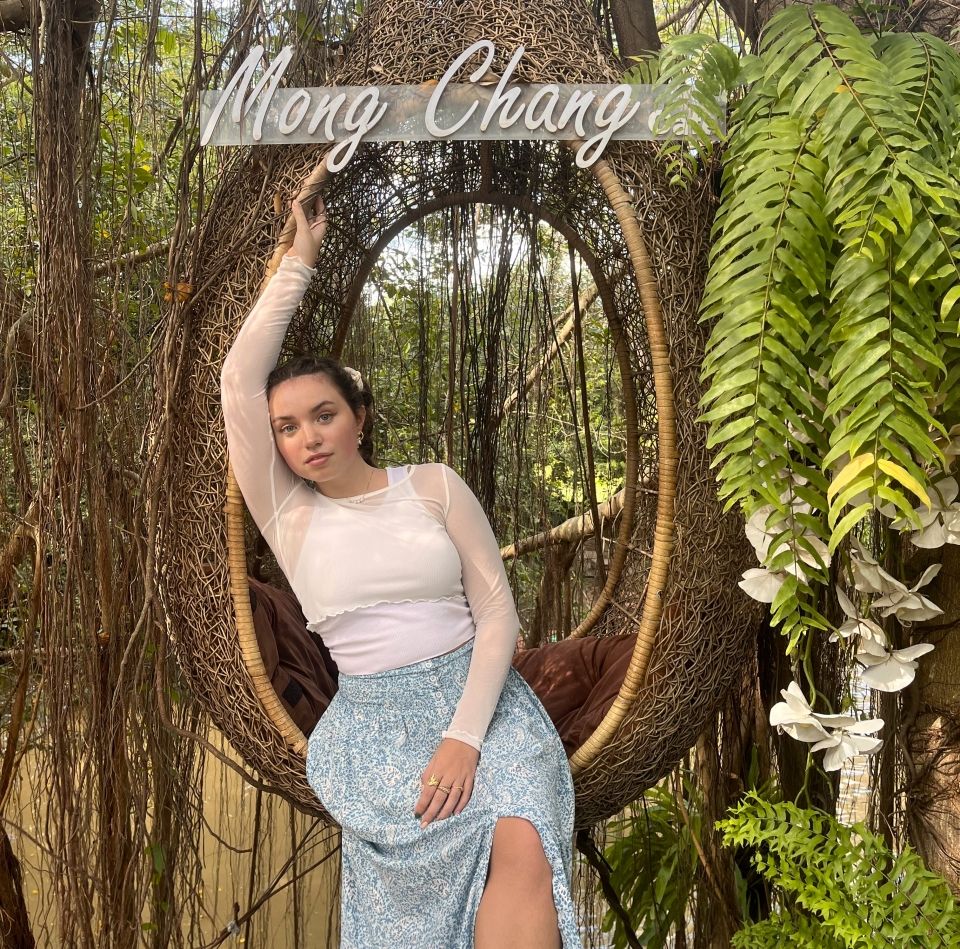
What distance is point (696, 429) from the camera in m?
1.68

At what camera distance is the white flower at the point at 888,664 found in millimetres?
1517

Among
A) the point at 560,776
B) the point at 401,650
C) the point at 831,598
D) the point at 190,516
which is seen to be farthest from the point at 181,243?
the point at 831,598

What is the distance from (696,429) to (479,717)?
556mm

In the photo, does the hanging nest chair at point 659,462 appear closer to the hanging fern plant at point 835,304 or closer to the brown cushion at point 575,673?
the hanging fern plant at point 835,304

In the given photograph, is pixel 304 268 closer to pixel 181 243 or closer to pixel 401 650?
pixel 181 243

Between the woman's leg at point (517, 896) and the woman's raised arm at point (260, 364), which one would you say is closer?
the woman's leg at point (517, 896)

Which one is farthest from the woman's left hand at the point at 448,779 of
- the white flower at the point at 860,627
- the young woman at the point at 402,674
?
the white flower at the point at 860,627

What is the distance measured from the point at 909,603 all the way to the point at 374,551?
81 centimetres

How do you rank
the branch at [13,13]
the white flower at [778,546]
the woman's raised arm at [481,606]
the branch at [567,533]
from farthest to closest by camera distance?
the branch at [567,533] < the branch at [13,13] < the woman's raised arm at [481,606] < the white flower at [778,546]

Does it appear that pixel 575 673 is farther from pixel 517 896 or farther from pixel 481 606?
pixel 517 896

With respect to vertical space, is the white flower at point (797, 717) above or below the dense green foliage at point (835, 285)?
below

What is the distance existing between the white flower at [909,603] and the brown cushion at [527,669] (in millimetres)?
594

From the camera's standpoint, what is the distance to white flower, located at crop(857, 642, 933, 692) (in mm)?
1517

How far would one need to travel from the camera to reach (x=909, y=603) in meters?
1.53
